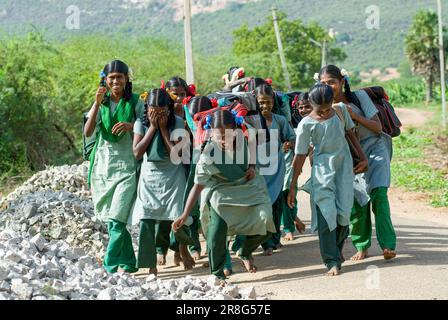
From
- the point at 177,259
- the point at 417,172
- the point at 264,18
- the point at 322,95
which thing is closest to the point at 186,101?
the point at 177,259

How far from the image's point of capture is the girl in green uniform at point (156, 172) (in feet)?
27.5

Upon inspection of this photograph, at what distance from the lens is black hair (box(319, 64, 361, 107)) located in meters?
8.52

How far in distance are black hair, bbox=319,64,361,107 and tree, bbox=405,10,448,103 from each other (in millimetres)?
54612

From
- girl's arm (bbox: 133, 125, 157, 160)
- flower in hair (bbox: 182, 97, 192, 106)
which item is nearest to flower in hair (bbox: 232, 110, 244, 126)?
girl's arm (bbox: 133, 125, 157, 160)

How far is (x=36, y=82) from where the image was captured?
69.4 feet

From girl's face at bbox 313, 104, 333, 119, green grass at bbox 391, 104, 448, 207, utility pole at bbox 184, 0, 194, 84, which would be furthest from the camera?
utility pole at bbox 184, 0, 194, 84

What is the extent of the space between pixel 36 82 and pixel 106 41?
18.1 meters

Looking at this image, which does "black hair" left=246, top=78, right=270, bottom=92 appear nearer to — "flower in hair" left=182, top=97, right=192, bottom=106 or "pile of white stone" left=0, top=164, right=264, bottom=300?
"flower in hair" left=182, top=97, right=192, bottom=106

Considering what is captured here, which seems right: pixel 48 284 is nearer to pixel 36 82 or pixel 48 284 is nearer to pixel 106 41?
pixel 36 82

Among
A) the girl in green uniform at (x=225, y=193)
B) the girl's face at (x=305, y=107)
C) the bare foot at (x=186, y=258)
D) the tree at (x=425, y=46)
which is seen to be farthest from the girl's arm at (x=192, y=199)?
the tree at (x=425, y=46)

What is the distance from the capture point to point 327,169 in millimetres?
8273

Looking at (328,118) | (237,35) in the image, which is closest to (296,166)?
(328,118)

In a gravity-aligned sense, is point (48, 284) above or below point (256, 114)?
below

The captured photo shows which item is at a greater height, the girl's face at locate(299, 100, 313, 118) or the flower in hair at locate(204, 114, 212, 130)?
the flower in hair at locate(204, 114, 212, 130)
